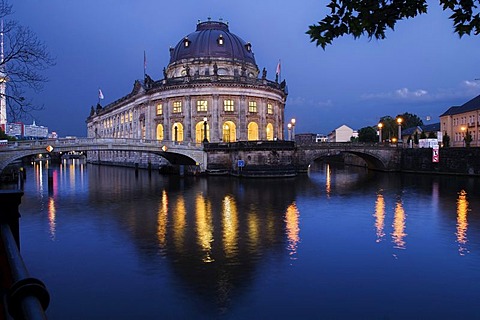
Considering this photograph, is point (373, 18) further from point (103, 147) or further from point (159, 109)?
point (159, 109)

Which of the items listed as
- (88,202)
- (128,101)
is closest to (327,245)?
(88,202)

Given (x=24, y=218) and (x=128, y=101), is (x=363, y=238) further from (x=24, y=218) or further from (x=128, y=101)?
(x=128, y=101)

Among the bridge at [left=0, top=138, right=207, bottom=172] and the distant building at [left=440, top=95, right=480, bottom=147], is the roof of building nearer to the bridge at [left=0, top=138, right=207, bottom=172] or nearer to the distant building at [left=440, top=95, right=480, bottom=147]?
the distant building at [left=440, top=95, right=480, bottom=147]

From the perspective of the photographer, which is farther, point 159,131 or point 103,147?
point 159,131

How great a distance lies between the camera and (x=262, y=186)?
41.4 meters

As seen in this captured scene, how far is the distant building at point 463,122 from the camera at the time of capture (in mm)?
73688

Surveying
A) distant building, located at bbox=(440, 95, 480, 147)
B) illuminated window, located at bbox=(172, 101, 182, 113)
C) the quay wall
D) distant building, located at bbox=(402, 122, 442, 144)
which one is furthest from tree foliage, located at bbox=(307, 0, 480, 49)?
distant building, located at bbox=(402, 122, 442, 144)

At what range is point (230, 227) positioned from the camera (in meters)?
21.5

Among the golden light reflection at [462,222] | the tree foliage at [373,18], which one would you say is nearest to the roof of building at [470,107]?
the golden light reflection at [462,222]

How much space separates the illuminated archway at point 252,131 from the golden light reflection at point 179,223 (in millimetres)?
38108

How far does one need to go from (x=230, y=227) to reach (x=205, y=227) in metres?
1.31

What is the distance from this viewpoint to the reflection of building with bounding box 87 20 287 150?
214 feet

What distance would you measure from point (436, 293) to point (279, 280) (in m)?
4.61

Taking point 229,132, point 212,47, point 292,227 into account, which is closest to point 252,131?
point 229,132
